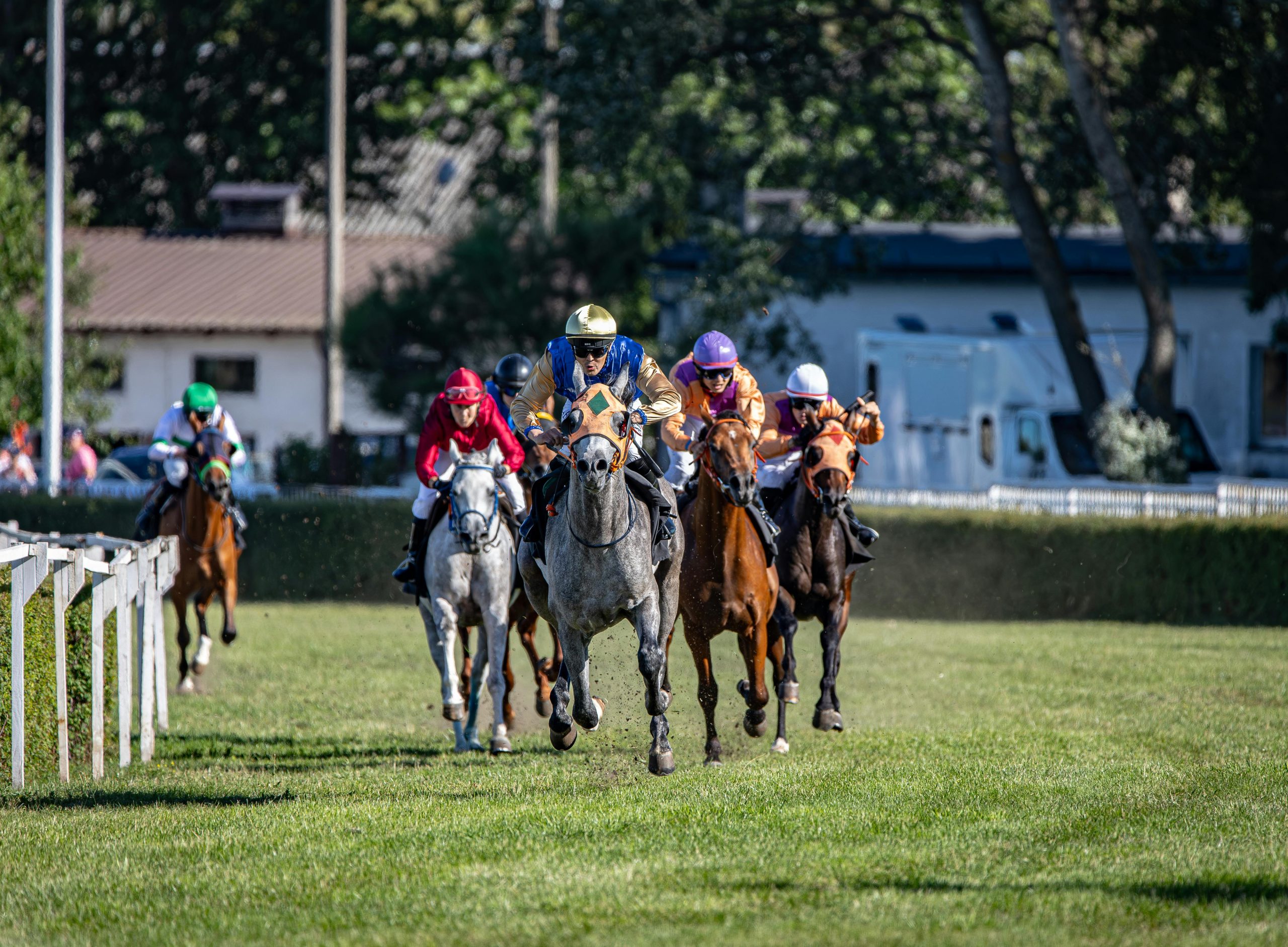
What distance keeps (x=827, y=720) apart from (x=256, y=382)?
1345 inches

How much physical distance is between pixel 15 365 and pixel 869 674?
70.9 feet

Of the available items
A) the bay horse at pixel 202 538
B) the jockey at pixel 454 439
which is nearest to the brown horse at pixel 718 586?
the jockey at pixel 454 439

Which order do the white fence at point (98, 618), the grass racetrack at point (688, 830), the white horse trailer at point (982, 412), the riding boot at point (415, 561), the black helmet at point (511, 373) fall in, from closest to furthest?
the grass racetrack at point (688, 830)
the white fence at point (98, 618)
the riding boot at point (415, 561)
the black helmet at point (511, 373)
the white horse trailer at point (982, 412)

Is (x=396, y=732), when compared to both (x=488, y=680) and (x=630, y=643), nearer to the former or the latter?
(x=488, y=680)

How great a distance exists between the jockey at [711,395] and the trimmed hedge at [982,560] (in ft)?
38.9

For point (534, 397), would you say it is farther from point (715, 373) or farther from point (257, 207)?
point (257, 207)

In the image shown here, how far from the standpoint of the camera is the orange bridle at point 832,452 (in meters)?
11.0

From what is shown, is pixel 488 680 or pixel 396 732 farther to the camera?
pixel 396 732

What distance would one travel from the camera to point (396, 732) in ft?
40.1

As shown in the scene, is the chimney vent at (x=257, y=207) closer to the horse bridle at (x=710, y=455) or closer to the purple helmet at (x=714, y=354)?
the purple helmet at (x=714, y=354)

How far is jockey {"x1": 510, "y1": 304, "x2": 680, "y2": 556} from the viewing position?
9.16 meters

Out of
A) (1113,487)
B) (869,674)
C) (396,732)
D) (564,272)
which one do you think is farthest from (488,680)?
(564,272)

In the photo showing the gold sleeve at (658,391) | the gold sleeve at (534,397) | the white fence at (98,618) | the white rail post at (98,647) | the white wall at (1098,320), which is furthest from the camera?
the white wall at (1098,320)

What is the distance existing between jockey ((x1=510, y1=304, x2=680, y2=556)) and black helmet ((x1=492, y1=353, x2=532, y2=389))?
3146 millimetres
